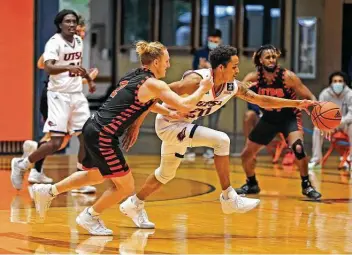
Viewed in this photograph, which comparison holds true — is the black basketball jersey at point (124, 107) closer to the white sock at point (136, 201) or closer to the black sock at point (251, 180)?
the white sock at point (136, 201)

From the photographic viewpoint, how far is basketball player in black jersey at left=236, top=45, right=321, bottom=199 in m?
10.0

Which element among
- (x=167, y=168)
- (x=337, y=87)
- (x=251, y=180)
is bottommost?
(x=251, y=180)

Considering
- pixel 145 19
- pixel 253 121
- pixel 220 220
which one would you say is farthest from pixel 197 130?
pixel 145 19

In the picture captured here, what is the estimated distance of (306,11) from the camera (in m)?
18.3

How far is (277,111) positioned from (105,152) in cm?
340

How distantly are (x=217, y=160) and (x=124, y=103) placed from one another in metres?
1.13

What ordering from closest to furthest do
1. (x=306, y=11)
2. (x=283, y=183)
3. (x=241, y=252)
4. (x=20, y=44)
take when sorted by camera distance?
(x=241, y=252) → (x=283, y=183) → (x=20, y=44) → (x=306, y=11)

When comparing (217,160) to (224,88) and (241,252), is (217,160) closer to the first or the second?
(224,88)

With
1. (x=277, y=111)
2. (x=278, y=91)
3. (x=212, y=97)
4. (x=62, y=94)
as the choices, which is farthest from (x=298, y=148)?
(x=62, y=94)

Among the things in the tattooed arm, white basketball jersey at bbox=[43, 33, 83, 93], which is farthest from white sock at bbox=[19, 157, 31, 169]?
the tattooed arm

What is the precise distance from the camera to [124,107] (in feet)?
23.5

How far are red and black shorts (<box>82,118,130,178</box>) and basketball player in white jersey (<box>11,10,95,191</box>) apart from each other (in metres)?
2.82

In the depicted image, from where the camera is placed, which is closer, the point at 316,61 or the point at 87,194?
the point at 87,194

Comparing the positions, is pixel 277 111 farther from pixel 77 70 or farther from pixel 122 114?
pixel 122 114
